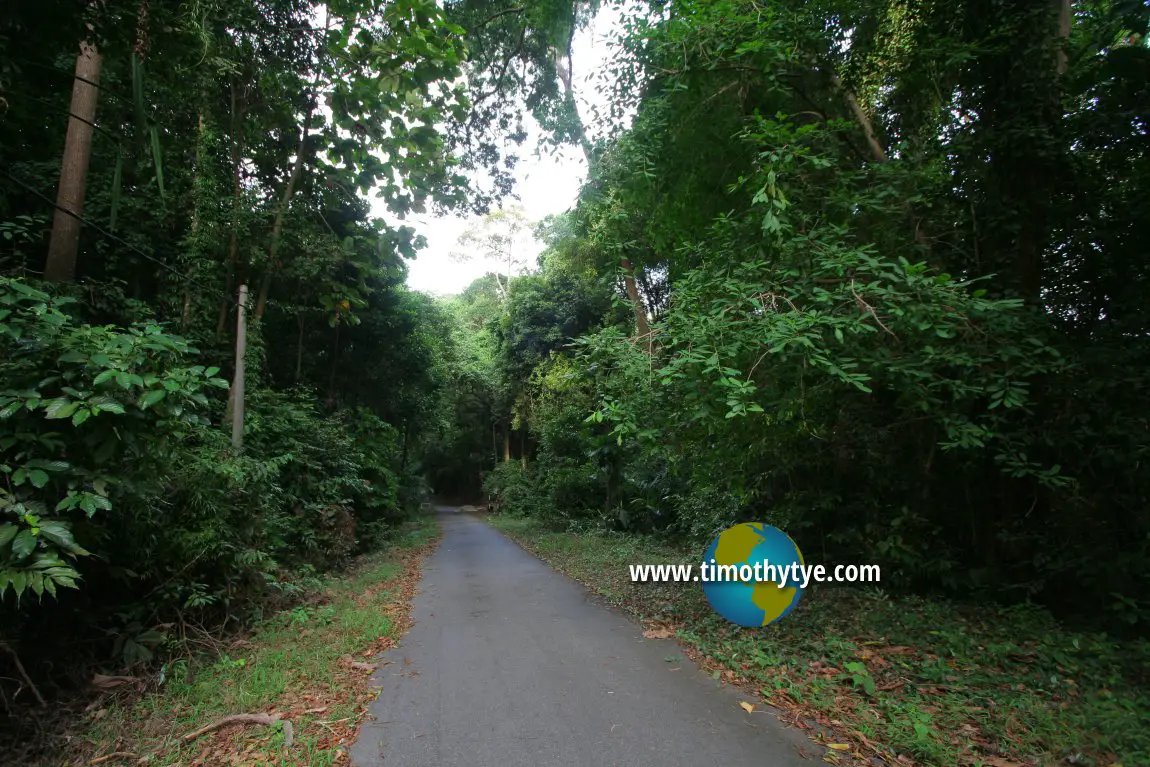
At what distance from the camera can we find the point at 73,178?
5.89 meters

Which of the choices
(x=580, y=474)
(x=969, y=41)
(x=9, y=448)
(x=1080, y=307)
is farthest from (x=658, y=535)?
(x=9, y=448)

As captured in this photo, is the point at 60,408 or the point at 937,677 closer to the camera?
the point at 60,408

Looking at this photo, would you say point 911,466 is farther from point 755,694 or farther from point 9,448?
point 9,448

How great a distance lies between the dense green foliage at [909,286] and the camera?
176 inches

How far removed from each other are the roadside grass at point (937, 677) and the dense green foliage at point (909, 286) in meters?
0.67

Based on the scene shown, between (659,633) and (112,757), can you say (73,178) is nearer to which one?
(112,757)

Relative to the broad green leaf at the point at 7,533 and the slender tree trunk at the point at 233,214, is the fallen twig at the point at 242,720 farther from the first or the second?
the slender tree trunk at the point at 233,214

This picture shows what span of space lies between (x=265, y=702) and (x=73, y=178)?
5582 millimetres

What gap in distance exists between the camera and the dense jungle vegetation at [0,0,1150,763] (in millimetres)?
3836

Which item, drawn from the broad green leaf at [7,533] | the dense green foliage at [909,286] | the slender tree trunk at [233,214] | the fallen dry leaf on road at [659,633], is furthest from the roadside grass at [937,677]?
the slender tree trunk at [233,214]

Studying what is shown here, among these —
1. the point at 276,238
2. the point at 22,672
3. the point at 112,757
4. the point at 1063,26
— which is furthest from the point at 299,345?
the point at 1063,26

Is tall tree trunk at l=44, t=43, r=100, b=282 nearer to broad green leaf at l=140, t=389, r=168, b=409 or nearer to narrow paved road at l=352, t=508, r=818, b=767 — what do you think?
broad green leaf at l=140, t=389, r=168, b=409

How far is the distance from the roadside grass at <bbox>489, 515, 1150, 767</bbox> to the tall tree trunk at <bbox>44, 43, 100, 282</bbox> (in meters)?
7.07

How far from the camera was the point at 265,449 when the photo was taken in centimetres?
910
